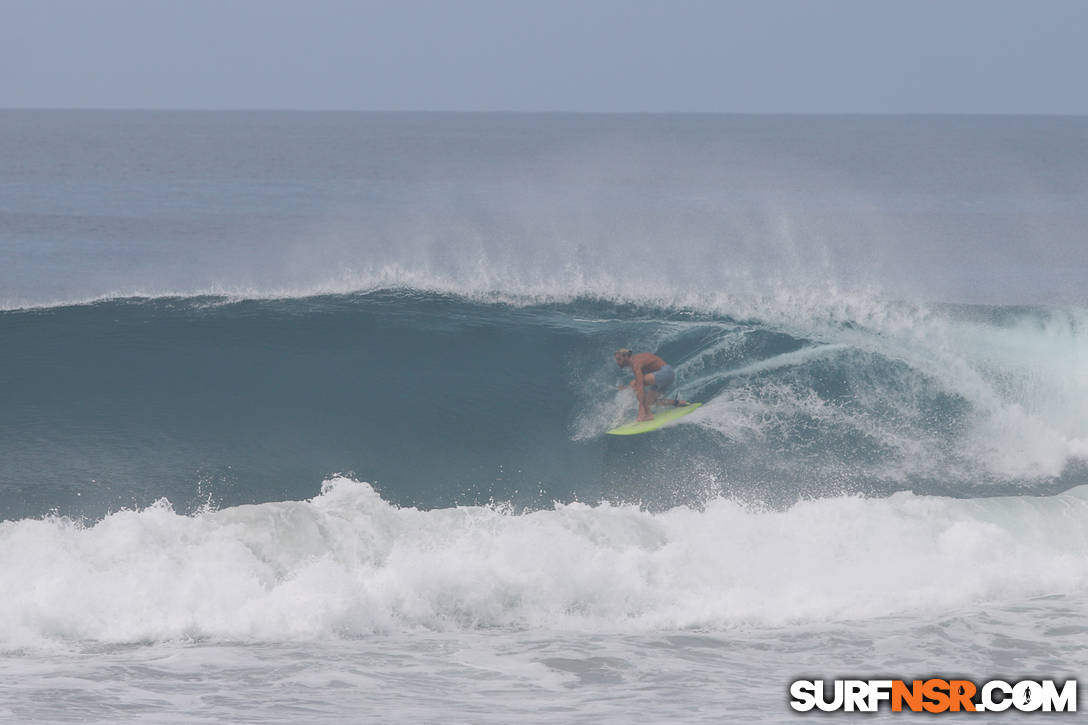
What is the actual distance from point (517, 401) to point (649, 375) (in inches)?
72.8

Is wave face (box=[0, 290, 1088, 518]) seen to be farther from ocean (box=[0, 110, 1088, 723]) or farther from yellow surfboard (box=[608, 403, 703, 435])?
yellow surfboard (box=[608, 403, 703, 435])

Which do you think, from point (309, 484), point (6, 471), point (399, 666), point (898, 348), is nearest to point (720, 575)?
point (399, 666)

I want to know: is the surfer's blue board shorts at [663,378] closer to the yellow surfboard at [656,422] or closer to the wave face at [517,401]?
the yellow surfboard at [656,422]

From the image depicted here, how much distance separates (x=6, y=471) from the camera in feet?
38.7

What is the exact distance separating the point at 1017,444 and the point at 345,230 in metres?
32.7

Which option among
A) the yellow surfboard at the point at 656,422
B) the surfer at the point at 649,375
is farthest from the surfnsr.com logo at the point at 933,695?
the surfer at the point at 649,375

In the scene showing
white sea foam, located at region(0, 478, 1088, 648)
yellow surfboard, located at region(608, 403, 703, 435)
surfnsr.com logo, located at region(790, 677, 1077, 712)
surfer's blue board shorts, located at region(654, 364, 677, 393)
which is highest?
surfer's blue board shorts, located at region(654, 364, 677, 393)

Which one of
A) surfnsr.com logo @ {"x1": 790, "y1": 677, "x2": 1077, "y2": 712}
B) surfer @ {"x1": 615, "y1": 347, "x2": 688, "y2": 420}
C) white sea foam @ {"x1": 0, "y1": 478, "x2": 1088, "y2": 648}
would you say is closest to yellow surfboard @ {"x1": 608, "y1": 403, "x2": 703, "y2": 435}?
surfer @ {"x1": 615, "y1": 347, "x2": 688, "y2": 420}

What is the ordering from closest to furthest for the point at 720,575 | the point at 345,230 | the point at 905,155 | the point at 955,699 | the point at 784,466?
the point at 955,699 → the point at 720,575 → the point at 784,466 → the point at 345,230 → the point at 905,155

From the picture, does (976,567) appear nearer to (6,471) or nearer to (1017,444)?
(1017,444)

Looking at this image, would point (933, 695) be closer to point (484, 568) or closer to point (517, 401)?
point (484, 568)

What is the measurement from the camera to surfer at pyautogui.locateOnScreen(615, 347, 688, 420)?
42.2 feet

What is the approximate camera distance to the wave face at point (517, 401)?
12.2m

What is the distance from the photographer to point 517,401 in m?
14.0
